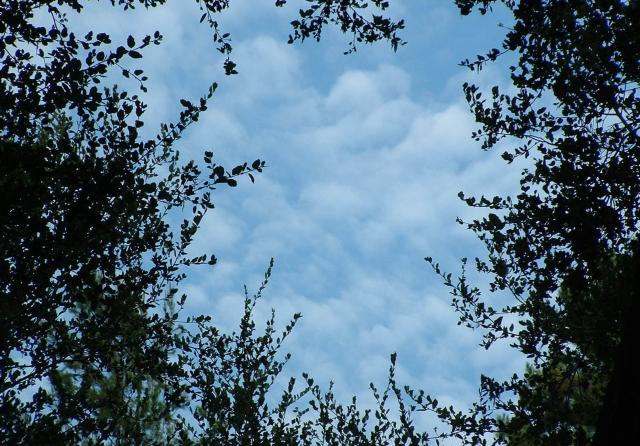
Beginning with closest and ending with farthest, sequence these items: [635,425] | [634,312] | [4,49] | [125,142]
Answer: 1. [635,425]
2. [634,312]
3. [4,49]
4. [125,142]

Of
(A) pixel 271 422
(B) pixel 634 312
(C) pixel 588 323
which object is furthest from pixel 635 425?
(A) pixel 271 422

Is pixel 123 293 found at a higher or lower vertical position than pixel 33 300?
higher

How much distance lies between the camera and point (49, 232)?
6.07 metres

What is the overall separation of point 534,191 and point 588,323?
1.73m

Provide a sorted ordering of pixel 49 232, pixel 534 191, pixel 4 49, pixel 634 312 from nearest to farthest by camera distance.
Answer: pixel 634 312 < pixel 4 49 < pixel 49 232 < pixel 534 191

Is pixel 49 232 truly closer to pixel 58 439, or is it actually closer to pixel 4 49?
pixel 4 49

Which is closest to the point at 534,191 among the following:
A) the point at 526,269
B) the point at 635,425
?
the point at 526,269

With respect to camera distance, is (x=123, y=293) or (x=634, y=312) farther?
(x=123, y=293)

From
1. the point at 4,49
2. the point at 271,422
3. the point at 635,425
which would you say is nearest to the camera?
the point at 635,425

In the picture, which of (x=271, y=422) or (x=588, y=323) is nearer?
(x=588, y=323)

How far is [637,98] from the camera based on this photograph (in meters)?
7.28

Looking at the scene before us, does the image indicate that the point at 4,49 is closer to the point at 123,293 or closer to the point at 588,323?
the point at 123,293

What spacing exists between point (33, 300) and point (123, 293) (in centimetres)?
108

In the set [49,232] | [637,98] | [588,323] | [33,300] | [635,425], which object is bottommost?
[635,425]
